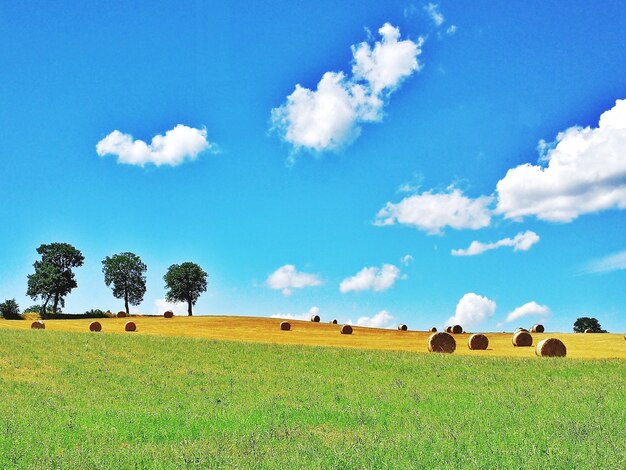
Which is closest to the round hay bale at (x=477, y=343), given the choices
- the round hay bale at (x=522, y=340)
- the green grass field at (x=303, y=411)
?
the round hay bale at (x=522, y=340)

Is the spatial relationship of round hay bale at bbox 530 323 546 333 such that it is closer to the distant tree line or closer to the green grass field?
the green grass field

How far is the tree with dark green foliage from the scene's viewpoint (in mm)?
97175

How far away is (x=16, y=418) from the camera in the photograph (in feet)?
55.3

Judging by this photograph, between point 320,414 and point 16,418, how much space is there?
931 centimetres

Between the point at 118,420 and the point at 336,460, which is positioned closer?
the point at 336,460

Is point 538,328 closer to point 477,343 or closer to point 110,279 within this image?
point 477,343

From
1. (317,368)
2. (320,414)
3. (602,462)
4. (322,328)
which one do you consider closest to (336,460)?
(602,462)

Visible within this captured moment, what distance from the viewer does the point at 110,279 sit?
399ft

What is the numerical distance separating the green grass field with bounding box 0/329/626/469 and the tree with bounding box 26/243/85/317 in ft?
271

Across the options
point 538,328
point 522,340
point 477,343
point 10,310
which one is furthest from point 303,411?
point 10,310

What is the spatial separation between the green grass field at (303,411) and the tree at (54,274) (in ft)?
271

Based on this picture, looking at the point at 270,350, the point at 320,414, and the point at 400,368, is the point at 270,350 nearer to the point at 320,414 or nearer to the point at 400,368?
the point at 400,368

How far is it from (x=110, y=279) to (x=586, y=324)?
10107cm

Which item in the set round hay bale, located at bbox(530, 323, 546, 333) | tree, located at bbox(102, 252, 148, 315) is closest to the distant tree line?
tree, located at bbox(102, 252, 148, 315)
